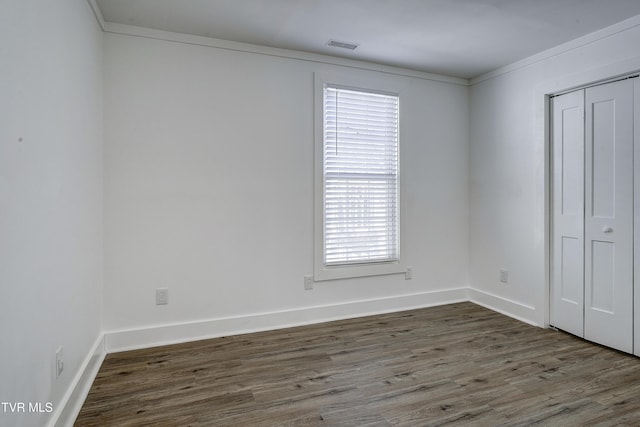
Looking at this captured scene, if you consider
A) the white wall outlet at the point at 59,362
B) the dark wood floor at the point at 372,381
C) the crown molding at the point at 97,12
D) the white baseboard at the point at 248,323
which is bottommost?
the dark wood floor at the point at 372,381

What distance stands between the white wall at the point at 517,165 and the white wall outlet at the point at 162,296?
3.22 metres

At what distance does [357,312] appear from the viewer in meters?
3.57

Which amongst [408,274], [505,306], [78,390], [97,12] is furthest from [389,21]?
[78,390]

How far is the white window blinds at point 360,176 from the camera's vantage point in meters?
3.45

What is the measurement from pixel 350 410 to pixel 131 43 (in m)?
3.02

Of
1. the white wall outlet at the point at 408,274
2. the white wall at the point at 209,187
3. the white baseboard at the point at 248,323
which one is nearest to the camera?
the white baseboard at the point at 248,323

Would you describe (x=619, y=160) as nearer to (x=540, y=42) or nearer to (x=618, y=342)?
(x=540, y=42)

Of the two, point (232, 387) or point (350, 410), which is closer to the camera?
point (350, 410)

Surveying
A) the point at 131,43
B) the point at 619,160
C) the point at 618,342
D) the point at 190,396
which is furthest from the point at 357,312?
the point at 131,43

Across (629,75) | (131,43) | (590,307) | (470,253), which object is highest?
(131,43)

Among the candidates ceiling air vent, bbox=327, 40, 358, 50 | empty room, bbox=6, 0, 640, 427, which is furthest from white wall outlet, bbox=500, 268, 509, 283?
ceiling air vent, bbox=327, 40, 358, 50

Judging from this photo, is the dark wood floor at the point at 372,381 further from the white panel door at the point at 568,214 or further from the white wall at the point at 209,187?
the white wall at the point at 209,187

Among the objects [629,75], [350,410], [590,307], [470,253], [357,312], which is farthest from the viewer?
[470,253]

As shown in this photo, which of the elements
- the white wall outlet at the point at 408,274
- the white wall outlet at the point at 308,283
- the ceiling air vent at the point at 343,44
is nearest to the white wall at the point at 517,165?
the white wall outlet at the point at 408,274
